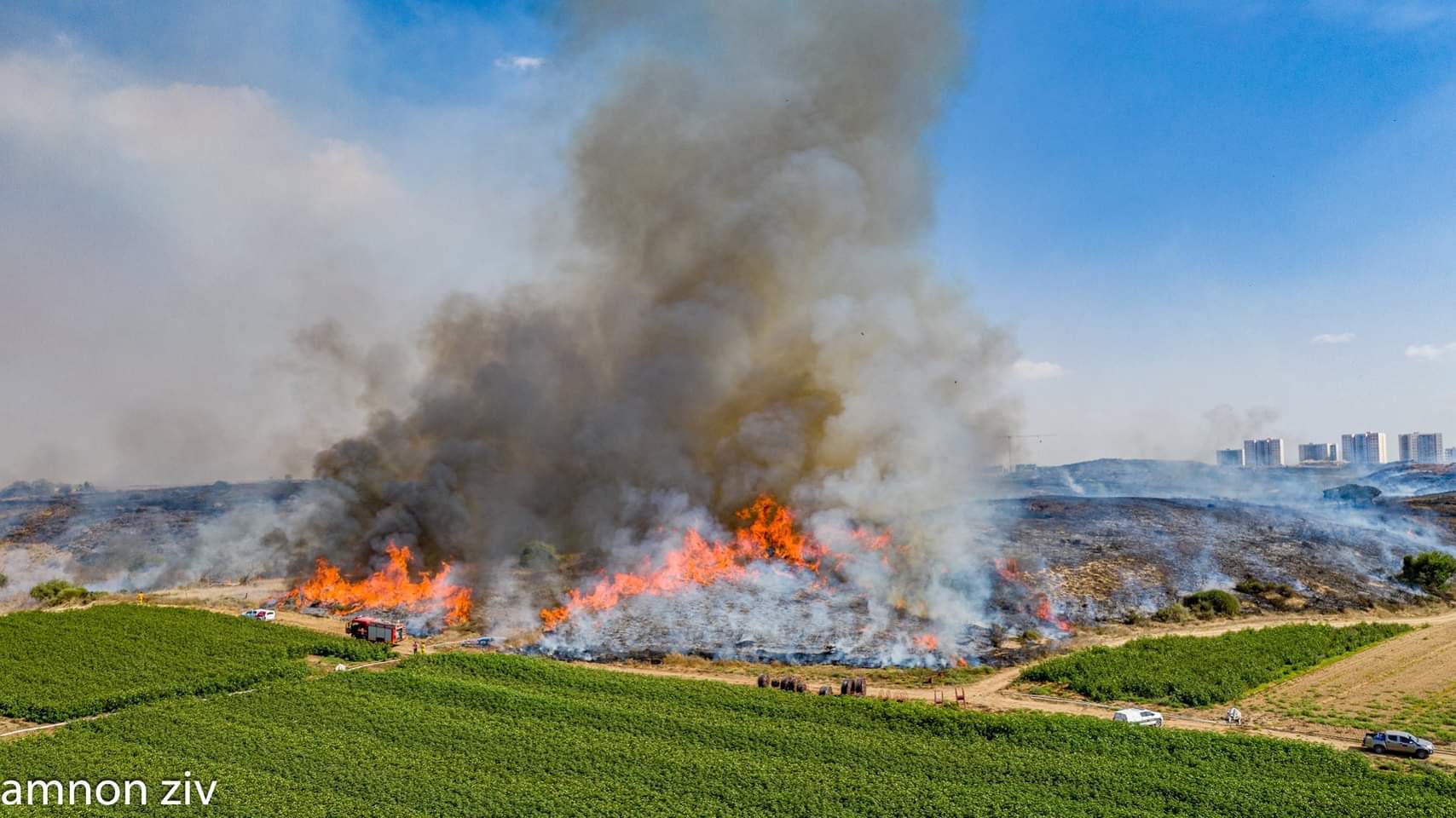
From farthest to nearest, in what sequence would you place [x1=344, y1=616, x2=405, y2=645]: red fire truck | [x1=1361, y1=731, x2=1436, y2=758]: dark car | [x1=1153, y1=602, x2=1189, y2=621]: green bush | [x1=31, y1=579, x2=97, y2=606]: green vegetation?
[x1=31, y1=579, x2=97, y2=606]: green vegetation → [x1=1153, y1=602, x2=1189, y2=621]: green bush → [x1=344, y1=616, x2=405, y2=645]: red fire truck → [x1=1361, y1=731, x2=1436, y2=758]: dark car

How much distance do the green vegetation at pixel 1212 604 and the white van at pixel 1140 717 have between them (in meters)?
24.3

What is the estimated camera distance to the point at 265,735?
108 ft

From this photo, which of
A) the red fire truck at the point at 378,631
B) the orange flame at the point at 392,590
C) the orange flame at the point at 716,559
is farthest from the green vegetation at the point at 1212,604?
the red fire truck at the point at 378,631

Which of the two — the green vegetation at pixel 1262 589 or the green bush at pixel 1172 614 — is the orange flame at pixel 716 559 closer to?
the green bush at pixel 1172 614

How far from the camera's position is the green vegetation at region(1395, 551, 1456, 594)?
62969 millimetres

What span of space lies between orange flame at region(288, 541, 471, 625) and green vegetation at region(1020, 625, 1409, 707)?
38.4 m

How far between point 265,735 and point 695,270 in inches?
1882

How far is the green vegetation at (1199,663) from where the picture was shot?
38.9 metres

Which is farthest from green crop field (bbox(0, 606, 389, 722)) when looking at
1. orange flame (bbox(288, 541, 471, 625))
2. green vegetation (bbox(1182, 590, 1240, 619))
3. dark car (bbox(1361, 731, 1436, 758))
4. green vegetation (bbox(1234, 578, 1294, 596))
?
green vegetation (bbox(1234, 578, 1294, 596))

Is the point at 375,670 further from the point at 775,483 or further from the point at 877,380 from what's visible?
the point at 877,380

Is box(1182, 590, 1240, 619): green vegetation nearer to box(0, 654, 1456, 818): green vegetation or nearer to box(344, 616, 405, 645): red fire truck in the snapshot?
box(0, 654, 1456, 818): green vegetation

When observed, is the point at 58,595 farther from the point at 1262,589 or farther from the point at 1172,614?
the point at 1262,589

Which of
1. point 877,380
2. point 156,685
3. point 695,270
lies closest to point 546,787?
point 156,685

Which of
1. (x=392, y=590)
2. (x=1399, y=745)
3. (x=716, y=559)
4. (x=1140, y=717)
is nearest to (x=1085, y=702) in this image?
(x=1140, y=717)
